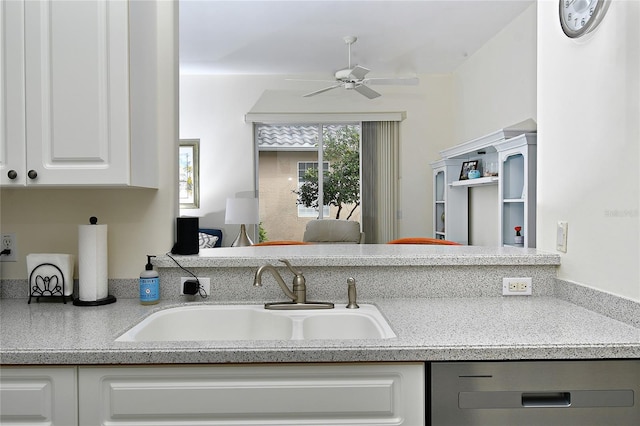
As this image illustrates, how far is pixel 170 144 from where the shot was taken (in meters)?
1.88

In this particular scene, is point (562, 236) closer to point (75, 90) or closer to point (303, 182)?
point (75, 90)

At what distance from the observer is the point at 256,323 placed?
5.51 feet

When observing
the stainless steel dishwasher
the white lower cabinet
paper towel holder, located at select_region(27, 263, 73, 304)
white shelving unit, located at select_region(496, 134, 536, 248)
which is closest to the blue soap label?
paper towel holder, located at select_region(27, 263, 73, 304)

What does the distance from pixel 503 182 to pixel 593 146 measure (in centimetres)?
267

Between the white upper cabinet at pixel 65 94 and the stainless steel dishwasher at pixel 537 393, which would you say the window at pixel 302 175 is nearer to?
the white upper cabinet at pixel 65 94

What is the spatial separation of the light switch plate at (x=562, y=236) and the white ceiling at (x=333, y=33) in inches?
117

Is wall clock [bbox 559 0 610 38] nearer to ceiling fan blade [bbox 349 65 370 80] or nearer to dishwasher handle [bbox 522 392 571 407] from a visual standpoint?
dishwasher handle [bbox 522 392 571 407]

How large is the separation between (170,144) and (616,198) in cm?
152

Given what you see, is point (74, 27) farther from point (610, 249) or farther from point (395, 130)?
point (395, 130)

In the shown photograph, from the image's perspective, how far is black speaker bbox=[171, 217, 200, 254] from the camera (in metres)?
1.83

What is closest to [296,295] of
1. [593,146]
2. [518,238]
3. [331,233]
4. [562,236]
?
[562,236]

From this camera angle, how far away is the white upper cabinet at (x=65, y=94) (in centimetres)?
151

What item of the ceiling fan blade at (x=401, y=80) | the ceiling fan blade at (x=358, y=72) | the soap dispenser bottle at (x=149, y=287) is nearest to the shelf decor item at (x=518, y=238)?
the ceiling fan blade at (x=401, y=80)

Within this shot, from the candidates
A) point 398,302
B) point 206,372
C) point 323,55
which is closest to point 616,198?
point 398,302
